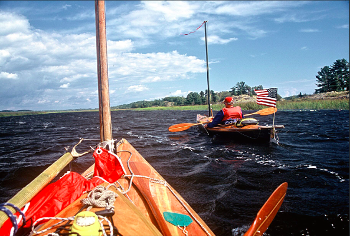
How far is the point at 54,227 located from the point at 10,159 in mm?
9314

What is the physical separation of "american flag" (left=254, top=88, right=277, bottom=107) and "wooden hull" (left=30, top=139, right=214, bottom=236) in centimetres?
666

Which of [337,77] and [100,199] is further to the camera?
[337,77]

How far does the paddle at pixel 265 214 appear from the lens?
2511mm

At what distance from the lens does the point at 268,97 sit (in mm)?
8680

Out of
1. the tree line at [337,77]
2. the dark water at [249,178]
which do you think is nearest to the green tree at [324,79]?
the tree line at [337,77]

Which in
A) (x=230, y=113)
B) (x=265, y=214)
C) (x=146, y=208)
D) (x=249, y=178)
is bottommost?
(x=249, y=178)

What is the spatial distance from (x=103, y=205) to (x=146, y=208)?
1.00 m

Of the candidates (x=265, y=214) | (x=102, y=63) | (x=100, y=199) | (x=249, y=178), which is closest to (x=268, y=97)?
(x=249, y=178)

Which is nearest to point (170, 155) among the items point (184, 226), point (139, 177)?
point (139, 177)

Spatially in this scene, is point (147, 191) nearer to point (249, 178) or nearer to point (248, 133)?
point (249, 178)

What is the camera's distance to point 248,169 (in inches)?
246

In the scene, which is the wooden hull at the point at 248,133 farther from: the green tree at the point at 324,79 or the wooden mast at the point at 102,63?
the green tree at the point at 324,79

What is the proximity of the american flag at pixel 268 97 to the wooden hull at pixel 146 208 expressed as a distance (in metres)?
6.66

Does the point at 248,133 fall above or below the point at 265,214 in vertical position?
above
